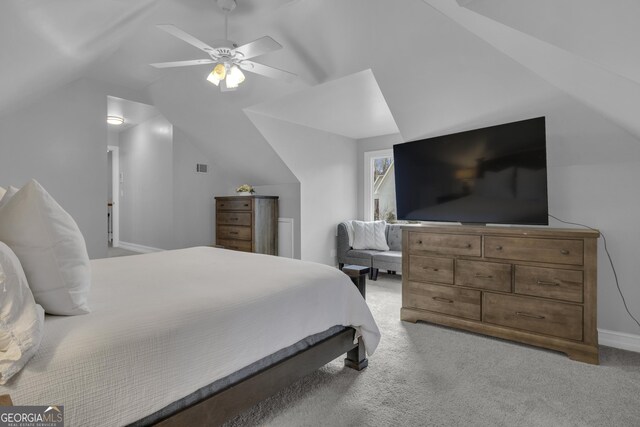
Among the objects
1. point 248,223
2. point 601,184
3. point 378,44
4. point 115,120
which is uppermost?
point 115,120

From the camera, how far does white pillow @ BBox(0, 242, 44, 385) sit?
908mm

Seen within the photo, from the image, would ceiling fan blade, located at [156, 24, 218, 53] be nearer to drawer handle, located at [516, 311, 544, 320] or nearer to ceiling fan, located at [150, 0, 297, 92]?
ceiling fan, located at [150, 0, 297, 92]

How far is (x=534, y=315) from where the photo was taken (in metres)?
2.50

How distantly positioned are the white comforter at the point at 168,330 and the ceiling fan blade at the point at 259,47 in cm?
152

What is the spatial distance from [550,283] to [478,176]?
0.97 m

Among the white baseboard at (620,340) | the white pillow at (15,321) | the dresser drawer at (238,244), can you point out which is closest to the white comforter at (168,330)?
the white pillow at (15,321)

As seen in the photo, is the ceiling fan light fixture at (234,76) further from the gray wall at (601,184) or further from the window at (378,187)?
the window at (378,187)

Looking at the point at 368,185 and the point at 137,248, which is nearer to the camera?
the point at 368,185

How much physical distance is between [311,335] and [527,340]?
5.89 ft

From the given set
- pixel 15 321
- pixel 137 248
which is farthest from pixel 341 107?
pixel 137 248

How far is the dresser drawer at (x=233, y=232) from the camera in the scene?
4863 millimetres

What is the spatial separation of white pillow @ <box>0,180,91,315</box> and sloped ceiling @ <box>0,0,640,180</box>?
103 cm

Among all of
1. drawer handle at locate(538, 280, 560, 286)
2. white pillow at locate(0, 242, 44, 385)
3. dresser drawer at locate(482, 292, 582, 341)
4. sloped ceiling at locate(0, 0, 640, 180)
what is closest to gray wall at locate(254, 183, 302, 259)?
sloped ceiling at locate(0, 0, 640, 180)

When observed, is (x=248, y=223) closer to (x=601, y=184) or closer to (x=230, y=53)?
(x=230, y=53)
